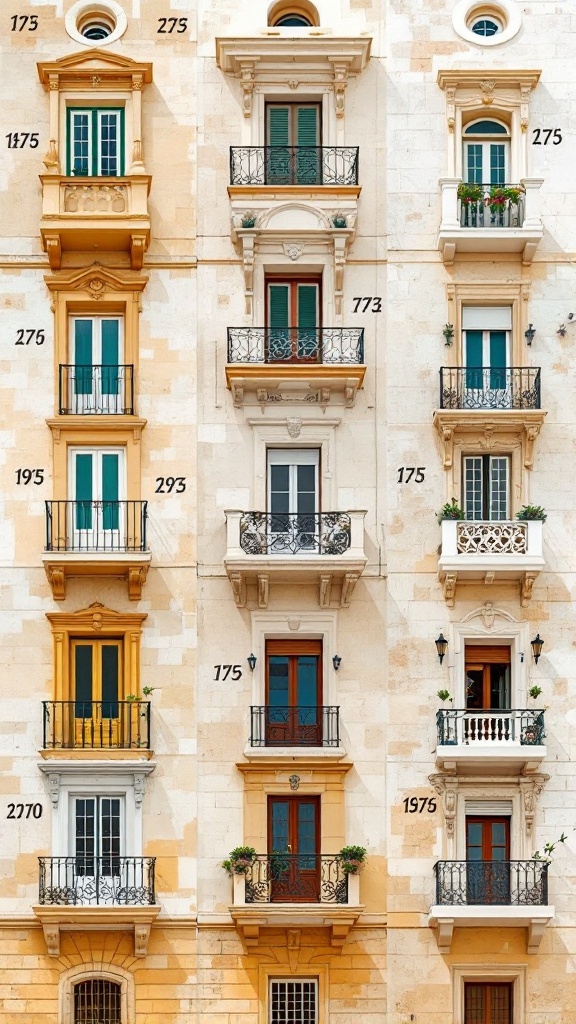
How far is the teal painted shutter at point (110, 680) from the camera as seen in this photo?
4244 centimetres

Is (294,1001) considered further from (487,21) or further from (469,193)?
(487,21)

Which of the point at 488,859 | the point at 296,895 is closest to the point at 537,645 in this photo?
the point at 488,859

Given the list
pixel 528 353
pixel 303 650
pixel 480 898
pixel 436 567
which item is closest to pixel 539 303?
pixel 528 353

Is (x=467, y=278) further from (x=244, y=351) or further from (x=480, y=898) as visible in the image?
(x=480, y=898)

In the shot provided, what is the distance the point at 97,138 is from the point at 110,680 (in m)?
11.3

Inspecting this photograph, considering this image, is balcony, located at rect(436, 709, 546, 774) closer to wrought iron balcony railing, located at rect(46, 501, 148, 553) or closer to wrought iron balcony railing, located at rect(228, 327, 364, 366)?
wrought iron balcony railing, located at rect(46, 501, 148, 553)

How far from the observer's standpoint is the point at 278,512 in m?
43.1

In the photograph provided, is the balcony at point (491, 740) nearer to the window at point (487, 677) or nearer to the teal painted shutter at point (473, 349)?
the window at point (487, 677)

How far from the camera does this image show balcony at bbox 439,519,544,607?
138 feet

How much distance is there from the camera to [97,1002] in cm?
4172

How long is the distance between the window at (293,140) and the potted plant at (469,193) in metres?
2.95

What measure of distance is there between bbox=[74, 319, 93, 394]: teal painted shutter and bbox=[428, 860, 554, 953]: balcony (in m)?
12.1

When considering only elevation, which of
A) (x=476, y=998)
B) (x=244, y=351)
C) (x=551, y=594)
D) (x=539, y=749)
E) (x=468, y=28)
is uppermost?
(x=468, y=28)

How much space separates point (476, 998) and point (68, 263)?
17.1 meters
